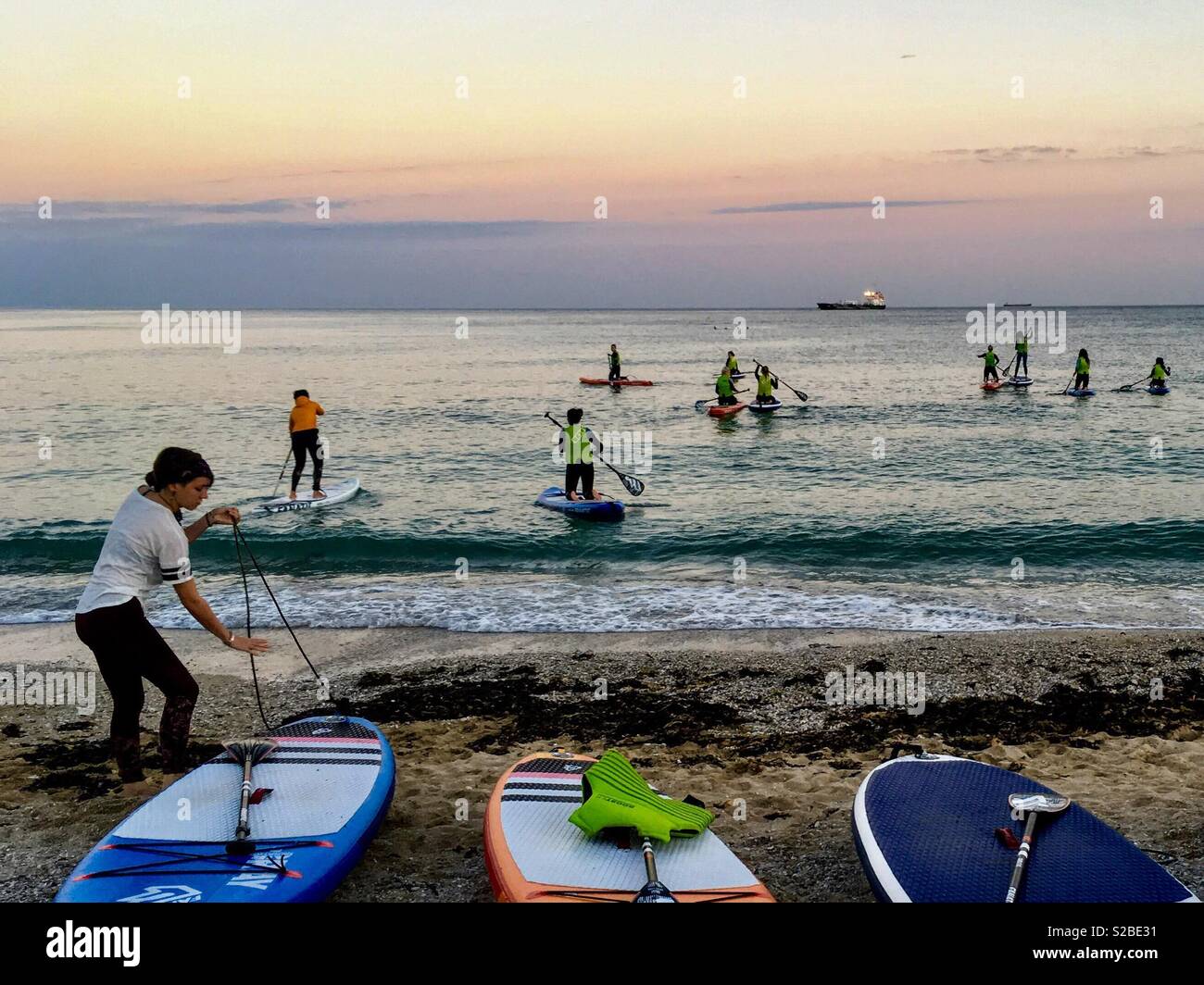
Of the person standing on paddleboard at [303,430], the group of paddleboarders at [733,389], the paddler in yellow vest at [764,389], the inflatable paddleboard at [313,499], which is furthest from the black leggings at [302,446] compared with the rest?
the paddler in yellow vest at [764,389]

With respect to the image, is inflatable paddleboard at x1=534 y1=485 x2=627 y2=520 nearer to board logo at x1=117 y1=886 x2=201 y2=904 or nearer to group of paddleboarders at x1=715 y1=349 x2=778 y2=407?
board logo at x1=117 y1=886 x2=201 y2=904

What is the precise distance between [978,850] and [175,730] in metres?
5.27

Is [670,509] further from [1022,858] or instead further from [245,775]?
[1022,858]

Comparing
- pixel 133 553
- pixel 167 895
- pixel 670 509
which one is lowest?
pixel 167 895

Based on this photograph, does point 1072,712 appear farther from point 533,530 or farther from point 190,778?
point 533,530

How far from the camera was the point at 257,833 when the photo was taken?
574 cm

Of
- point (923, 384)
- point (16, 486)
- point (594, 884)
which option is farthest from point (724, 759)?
point (923, 384)

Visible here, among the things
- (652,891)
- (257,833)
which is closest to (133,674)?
(257,833)

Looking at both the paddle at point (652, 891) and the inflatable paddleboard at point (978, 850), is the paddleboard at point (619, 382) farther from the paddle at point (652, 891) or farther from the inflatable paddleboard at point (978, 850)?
the paddle at point (652, 891)

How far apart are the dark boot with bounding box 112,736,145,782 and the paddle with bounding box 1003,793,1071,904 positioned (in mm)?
5763

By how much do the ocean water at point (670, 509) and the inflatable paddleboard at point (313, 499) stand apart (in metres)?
0.25

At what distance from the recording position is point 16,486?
22.2 metres
